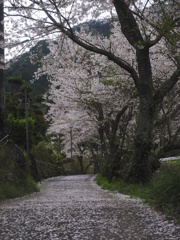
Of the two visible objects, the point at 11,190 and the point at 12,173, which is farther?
the point at 12,173

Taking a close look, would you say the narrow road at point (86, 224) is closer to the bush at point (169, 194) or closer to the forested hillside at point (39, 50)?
the bush at point (169, 194)

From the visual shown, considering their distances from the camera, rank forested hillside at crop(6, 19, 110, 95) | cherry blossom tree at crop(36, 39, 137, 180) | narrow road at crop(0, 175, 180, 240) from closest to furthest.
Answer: narrow road at crop(0, 175, 180, 240), forested hillside at crop(6, 19, 110, 95), cherry blossom tree at crop(36, 39, 137, 180)

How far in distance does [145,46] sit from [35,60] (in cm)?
351

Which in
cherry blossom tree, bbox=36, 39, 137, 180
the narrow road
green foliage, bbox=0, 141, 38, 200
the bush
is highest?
cherry blossom tree, bbox=36, 39, 137, 180

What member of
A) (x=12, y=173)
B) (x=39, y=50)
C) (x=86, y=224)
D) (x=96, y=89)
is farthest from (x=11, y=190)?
(x=96, y=89)

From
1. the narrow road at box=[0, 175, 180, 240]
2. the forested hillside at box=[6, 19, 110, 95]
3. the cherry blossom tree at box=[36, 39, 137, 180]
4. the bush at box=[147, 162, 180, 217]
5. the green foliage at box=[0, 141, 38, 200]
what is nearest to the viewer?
the narrow road at box=[0, 175, 180, 240]

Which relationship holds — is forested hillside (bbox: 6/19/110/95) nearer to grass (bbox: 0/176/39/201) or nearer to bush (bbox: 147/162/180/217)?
grass (bbox: 0/176/39/201)

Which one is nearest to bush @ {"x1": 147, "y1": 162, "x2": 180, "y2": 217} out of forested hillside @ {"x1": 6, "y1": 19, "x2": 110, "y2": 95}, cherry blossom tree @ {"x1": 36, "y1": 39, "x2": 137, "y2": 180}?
forested hillside @ {"x1": 6, "y1": 19, "x2": 110, "y2": 95}

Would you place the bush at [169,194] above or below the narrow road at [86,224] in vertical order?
above

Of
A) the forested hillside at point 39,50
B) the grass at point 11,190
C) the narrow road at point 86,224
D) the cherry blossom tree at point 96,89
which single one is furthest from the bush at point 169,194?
the cherry blossom tree at point 96,89

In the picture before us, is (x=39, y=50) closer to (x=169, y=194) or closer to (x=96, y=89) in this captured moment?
(x=96, y=89)

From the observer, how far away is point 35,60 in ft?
39.4

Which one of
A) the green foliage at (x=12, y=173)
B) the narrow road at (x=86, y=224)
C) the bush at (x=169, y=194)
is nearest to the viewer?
the narrow road at (x=86, y=224)

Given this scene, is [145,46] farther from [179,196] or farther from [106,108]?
[106,108]
